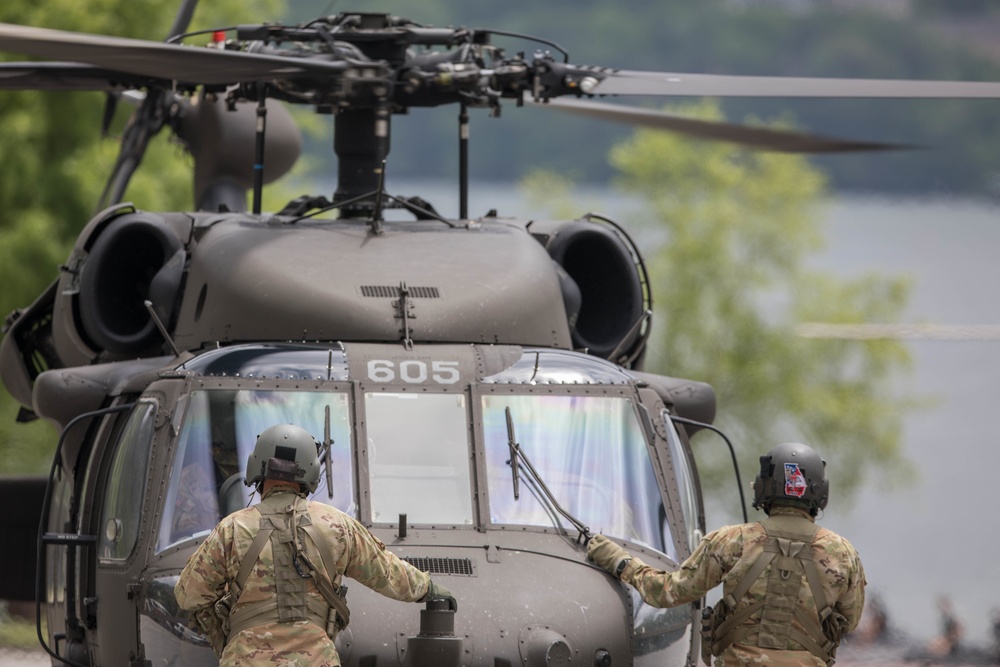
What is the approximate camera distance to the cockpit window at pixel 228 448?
6715 millimetres

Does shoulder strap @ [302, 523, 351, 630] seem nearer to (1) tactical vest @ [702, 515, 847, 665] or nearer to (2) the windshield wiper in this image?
(2) the windshield wiper

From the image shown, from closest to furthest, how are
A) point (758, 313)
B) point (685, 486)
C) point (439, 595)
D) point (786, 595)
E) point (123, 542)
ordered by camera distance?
point (439, 595) → point (786, 595) → point (123, 542) → point (685, 486) → point (758, 313)

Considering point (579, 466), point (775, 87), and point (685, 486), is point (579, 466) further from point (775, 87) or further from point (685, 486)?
point (775, 87)

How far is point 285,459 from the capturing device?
6.09 meters

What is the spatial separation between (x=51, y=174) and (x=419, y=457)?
554 inches

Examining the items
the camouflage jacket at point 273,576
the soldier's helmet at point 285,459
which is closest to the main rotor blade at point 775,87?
the soldier's helmet at point 285,459

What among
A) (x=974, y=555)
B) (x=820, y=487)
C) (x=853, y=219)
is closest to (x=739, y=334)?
(x=974, y=555)

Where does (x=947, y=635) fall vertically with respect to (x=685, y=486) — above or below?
below

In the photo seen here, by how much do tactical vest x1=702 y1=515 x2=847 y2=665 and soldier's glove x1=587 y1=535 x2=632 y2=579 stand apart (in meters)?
0.45

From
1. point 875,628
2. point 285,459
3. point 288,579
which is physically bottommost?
point 875,628

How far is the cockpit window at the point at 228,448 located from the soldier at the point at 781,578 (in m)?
1.31

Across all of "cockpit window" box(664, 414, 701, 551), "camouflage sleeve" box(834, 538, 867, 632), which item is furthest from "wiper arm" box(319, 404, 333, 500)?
"camouflage sleeve" box(834, 538, 867, 632)

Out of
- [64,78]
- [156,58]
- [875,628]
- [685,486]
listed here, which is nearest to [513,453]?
[685,486]

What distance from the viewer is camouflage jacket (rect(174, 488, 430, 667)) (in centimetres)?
598
